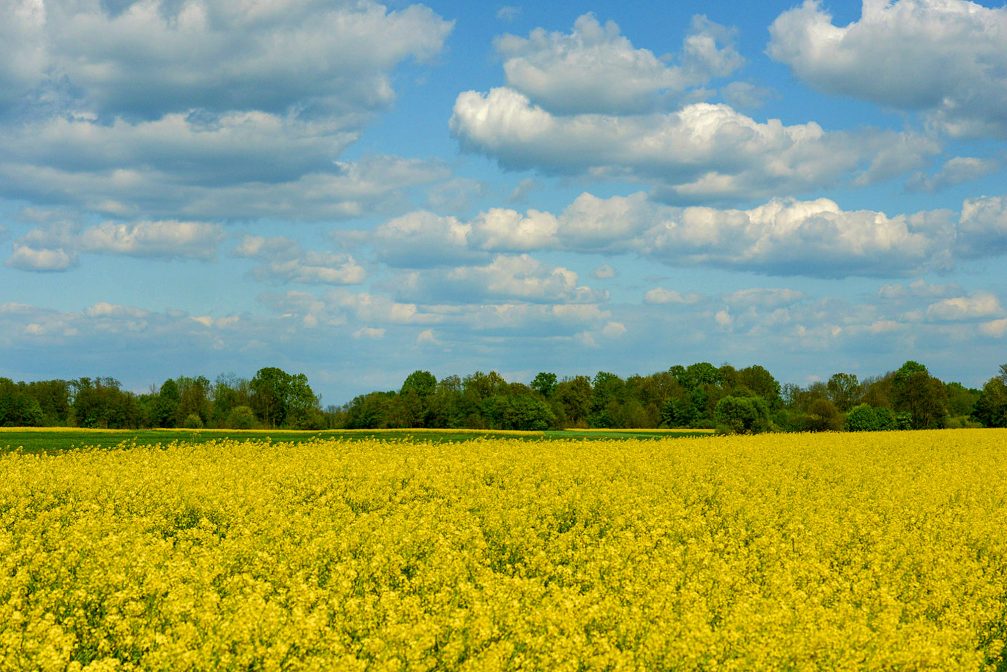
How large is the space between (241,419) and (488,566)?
8569 centimetres

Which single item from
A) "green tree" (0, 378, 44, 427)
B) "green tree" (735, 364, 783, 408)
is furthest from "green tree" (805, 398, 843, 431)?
"green tree" (0, 378, 44, 427)

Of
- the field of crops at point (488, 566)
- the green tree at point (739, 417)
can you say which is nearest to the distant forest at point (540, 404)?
the green tree at point (739, 417)

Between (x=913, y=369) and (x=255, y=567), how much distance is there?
13310 centimetres

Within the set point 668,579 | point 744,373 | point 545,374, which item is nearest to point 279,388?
point 545,374

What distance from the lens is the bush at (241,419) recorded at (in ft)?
303

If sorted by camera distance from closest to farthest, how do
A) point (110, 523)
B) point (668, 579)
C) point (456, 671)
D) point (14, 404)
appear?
point (456, 671), point (668, 579), point (110, 523), point (14, 404)

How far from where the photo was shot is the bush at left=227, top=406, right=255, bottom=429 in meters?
92.3

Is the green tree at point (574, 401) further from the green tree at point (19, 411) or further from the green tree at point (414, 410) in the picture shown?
the green tree at point (19, 411)

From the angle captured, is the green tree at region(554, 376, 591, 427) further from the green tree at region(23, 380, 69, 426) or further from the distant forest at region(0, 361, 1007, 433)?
the green tree at region(23, 380, 69, 426)

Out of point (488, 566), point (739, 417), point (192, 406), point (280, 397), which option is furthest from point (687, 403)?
point (488, 566)

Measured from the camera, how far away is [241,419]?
A: 9338 centimetres

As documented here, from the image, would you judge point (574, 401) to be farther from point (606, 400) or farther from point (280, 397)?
point (280, 397)

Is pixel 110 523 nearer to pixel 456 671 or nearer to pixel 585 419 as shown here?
pixel 456 671

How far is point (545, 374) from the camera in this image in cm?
13150
